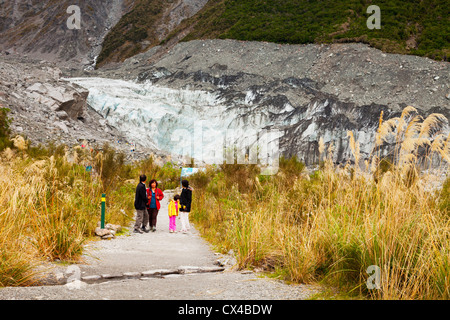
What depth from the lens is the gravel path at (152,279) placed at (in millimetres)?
3400

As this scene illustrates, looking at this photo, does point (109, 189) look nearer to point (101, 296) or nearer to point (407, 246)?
point (101, 296)

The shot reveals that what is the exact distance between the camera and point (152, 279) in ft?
14.5

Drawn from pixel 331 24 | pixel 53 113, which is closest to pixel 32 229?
pixel 53 113

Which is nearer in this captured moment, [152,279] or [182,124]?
[152,279]

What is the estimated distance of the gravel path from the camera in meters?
3.40

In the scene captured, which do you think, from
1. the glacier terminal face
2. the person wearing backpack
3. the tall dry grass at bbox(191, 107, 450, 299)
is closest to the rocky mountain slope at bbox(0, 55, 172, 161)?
the glacier terminal face

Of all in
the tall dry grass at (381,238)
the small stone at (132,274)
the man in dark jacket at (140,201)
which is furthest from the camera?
the man in dark jacket at (140,201)

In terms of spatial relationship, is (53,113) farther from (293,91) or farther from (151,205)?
(151,205)

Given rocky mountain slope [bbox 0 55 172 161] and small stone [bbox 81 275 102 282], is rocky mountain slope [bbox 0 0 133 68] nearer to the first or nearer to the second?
rocky mountain slope [bbox 0 55 172 161]

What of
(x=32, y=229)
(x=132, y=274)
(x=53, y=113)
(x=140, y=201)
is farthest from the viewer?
(x=53, y=113)

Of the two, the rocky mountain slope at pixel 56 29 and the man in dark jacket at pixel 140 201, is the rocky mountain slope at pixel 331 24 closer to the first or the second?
the man in dark jacket at pixel 140 201

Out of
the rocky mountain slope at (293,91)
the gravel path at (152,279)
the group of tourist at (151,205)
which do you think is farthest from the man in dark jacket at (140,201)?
the rocky mountain slope at (293,91)

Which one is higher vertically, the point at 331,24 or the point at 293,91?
the point at 331,24

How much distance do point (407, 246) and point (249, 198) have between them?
15.3ft
